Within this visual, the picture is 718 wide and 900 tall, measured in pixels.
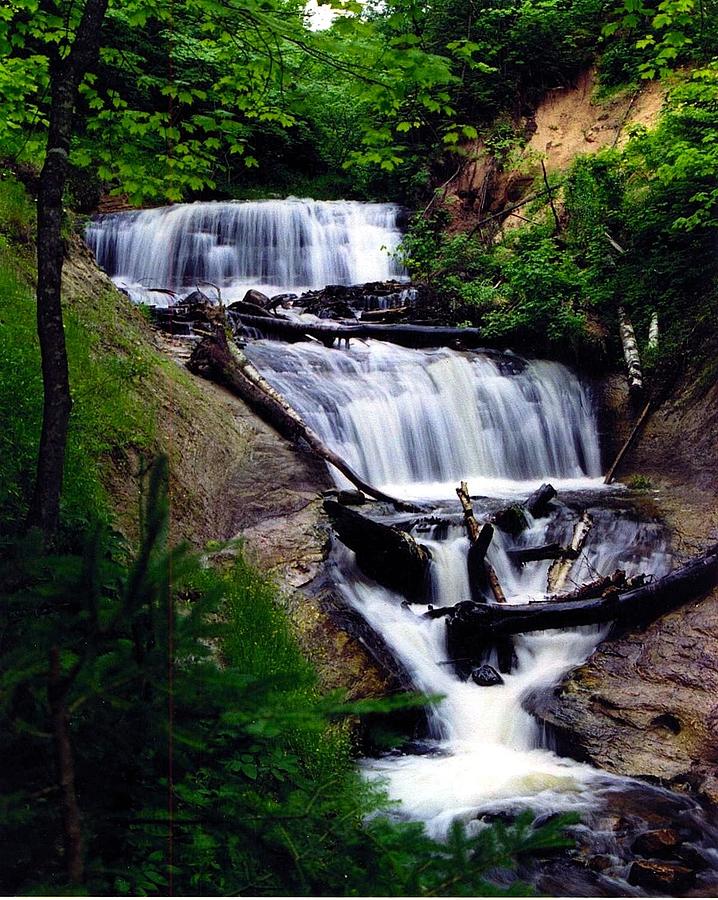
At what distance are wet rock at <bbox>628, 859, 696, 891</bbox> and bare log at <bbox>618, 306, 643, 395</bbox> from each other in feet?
23.3

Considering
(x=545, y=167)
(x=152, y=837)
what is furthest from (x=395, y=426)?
(x=545, y=167)

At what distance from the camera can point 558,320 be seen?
35.6 ft

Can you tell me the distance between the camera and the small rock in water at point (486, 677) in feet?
17.2

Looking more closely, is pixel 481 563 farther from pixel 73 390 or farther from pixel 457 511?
pixel 73 390

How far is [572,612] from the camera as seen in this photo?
18.3ft

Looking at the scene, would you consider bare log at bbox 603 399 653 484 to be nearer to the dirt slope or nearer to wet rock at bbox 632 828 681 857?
the dirt slope

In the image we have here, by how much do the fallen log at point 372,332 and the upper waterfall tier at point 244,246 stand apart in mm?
3818

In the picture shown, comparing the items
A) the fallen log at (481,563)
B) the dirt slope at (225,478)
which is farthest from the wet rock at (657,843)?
the fallen log at (481,563)

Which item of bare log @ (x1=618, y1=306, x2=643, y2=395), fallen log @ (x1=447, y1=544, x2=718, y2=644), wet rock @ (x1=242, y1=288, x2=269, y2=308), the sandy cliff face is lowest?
the sandy cliff face

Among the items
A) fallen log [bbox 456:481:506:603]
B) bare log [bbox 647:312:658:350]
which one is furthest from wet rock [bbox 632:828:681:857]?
bare log [bbox 647:312:658:350]

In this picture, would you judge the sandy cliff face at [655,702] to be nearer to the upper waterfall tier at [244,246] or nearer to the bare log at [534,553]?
the bare log at [534,553]

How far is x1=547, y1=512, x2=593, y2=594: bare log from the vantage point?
6355 millimetres

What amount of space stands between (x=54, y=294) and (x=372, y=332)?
8.93 metres

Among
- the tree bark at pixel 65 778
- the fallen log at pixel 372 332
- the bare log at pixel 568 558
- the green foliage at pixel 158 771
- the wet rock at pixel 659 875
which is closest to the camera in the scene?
the tree bark at pixel 65 778
